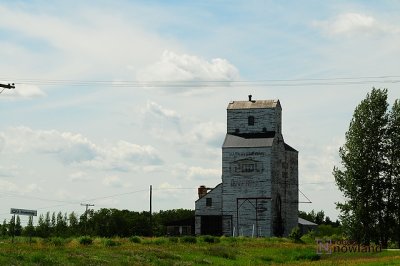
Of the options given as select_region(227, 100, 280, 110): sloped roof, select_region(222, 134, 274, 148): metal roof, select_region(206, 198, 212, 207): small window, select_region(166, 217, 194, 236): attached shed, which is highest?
select_region(227, 100, 280, 110): sloped roof

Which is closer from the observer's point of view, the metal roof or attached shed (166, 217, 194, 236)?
the metal roof

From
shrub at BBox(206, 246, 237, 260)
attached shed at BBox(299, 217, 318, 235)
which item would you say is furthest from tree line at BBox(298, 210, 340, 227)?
shrub at BBox(206, 246, 237, 260)

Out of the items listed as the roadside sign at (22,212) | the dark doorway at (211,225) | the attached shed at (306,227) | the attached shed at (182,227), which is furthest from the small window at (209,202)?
the roadside sign at (22,212)

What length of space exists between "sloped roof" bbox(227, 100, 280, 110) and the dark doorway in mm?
13320

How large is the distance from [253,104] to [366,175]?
28.3m

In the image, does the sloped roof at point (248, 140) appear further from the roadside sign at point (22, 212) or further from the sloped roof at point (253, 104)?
the roadside sign at point (22, 212)

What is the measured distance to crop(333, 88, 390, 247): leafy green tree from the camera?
58.1m

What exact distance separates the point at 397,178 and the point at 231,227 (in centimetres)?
2579

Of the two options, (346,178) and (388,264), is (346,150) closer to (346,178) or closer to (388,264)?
(346,178)

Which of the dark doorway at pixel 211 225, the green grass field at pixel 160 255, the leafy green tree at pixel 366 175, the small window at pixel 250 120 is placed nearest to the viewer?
the green grass field at pixel 160 255

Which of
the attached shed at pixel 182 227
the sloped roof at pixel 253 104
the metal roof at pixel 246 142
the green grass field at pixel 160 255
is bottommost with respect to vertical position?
the green grass field at pixel 160 255

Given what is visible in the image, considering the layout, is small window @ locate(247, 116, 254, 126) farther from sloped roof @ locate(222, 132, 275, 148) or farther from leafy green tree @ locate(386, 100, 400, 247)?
leafy green tree @ locate(386, 100, 400, 247)

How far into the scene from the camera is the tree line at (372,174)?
58.2 m

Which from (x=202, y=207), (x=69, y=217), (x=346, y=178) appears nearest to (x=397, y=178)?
(x=346, y=178)
